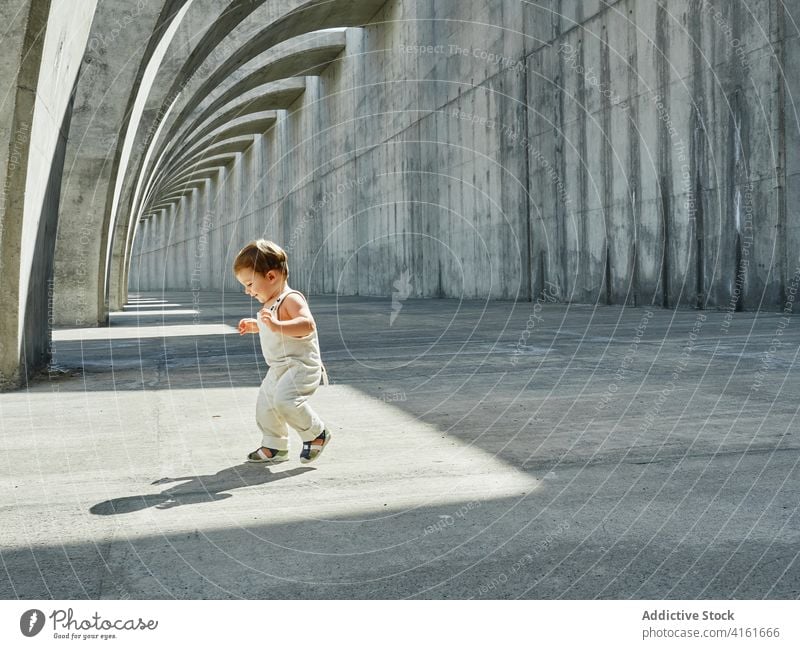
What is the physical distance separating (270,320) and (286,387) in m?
0.37

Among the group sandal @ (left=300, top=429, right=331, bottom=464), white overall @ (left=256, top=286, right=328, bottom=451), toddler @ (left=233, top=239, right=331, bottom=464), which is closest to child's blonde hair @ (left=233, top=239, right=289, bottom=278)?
toddler @ (left=233, top=239, right=331, bottom=464)

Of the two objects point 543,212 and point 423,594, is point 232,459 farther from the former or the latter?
point 543,212

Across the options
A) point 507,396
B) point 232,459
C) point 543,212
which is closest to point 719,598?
point 232,459

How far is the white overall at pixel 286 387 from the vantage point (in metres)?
4.23

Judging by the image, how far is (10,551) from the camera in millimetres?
2924

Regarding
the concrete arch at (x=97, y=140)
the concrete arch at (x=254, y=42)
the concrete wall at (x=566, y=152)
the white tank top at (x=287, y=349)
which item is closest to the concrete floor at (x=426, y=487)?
the white tank top at (x=287, y=349)

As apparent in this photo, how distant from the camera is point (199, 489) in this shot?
149 inches

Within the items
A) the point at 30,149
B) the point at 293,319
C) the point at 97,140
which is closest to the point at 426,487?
the point at 293,319

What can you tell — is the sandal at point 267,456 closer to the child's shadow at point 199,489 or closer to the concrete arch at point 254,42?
the child's shadow at point 199,489

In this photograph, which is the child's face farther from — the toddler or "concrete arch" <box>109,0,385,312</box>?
"concrete arch" <box>109,0,385,312</box>

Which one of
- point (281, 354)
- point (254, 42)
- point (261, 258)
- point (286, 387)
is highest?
point (254, 42)

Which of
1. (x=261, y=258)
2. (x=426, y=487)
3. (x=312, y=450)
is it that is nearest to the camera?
(x=426, y=487)

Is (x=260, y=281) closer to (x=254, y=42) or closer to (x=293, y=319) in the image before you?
(x=293, y=319)

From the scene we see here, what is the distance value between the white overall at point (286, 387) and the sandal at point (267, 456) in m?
A: 0.03
